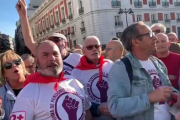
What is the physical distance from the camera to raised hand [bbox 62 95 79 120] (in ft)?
6.68

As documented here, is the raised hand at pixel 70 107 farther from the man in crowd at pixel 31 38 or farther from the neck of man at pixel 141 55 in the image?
the man in crowd at pixel 31 38

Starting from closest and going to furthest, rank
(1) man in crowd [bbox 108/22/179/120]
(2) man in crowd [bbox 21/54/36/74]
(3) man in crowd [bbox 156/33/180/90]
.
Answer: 1. (1) man in crowd [bbox 108/22/179/120]
2. (3) man in crowd [bbox 156/33/180/90]
3. (2) man in crowd [bbox 21/54/36/74]

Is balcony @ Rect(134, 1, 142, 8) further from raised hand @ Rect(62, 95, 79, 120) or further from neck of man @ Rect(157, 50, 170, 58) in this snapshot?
raised hand @ Rect(62, 95, 79, 120)

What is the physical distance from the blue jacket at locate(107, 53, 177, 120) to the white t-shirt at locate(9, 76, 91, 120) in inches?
14.5

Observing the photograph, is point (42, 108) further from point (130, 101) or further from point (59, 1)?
point (59, 1)

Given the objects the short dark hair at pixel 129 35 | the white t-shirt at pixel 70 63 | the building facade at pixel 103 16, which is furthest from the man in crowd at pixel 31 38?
the building facade at pixel 103 16

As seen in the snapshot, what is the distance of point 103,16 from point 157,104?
83.2ft

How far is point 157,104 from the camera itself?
2049 mm

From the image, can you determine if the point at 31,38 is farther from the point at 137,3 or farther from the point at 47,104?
the point at 137,3

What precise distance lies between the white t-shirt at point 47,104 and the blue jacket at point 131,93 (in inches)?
14.5

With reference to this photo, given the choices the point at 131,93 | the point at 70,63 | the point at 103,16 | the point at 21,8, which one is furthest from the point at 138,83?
the point at 103,16

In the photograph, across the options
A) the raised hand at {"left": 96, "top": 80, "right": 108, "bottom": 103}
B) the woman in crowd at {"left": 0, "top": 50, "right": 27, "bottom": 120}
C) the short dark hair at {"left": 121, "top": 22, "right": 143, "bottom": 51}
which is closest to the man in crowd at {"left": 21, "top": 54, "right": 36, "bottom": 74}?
the woman in crowd at {"left": 0, "top": 50, "right": 27, "bottom": 120}

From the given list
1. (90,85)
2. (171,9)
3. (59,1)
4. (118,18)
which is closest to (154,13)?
(171,9)

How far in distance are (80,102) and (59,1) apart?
1316 inches
